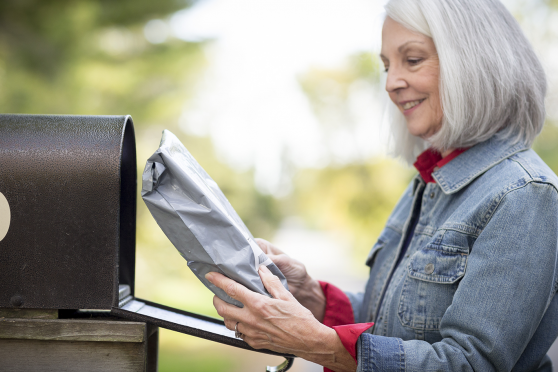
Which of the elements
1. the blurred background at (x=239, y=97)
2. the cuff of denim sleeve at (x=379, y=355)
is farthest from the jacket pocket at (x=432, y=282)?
the blurred background at (x=239, y=97)

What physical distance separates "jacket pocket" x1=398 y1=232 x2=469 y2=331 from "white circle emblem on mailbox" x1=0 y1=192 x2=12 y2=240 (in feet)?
3.39

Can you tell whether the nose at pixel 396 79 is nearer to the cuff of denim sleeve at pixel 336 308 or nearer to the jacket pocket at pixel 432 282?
the jacket pocket at pixel 432 282

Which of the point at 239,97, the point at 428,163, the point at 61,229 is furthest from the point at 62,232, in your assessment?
the point at 239,97

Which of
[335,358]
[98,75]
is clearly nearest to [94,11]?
[98,75]

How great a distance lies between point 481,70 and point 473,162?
0.26 metres

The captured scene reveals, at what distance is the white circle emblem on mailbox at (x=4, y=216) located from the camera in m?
1.08

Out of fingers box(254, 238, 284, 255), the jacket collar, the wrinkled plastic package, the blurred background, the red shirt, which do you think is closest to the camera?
the wrinkled plastic package

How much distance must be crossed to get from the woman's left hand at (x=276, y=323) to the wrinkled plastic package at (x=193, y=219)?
3 cm

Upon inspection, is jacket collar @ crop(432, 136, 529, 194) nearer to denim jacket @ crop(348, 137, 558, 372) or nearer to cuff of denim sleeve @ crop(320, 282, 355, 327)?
denim jacket @ crop(348, 137, 558, 372)

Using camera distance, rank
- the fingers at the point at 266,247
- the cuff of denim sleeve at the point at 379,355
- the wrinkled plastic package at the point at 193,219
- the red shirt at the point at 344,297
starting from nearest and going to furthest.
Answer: the wrinkled plastic package at the point at 193,219 < the cuff of denim sleeve at the point at 379,355 < the fingers at the point at 266,247 < the red shirt at the point at 344,297

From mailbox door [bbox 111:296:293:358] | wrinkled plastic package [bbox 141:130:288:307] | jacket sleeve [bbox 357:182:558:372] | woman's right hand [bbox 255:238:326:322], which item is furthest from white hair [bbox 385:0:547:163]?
mailbox door [bbox 111:296:293:358]

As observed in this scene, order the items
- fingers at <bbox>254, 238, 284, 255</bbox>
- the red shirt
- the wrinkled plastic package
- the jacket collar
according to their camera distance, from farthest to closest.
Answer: the red shirt < fingers at <bbox>254, 238, 284, 255</bbox> < the jacket collar < the wrinkled plastic package

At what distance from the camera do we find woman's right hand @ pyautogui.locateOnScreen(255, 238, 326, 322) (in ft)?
4.70

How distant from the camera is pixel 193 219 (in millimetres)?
1009
